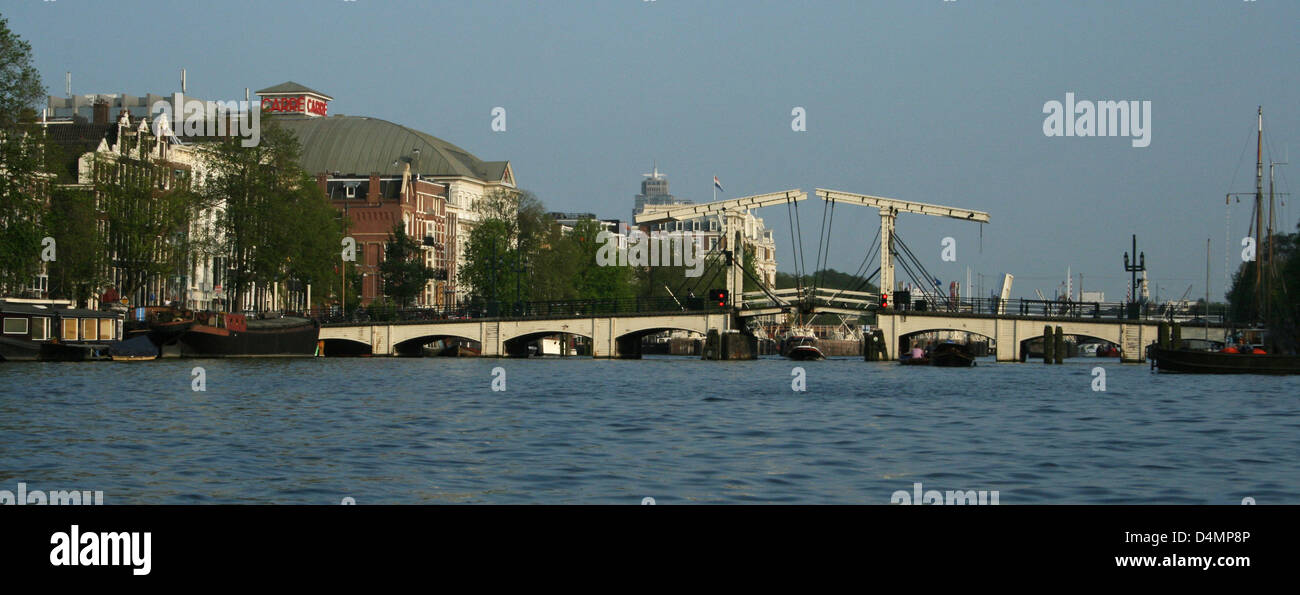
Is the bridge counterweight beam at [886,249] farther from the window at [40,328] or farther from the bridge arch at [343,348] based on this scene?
the window at [40,328]

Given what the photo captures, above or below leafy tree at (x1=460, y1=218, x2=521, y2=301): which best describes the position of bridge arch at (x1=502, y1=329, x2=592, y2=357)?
below

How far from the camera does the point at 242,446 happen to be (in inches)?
886

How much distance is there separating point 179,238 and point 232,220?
271cm

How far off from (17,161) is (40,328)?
36.0ft

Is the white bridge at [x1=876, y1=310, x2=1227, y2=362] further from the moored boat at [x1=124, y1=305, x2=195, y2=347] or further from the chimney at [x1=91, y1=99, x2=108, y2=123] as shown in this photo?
the chimney at [x1=91, y1=99, x2=108, y2=123]

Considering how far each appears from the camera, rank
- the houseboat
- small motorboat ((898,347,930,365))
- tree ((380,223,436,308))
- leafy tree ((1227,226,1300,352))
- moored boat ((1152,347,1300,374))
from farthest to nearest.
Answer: tree ((380,223,436,308)) < small motorboat ((898,347,930,365)) < leafy tree ((1227,226,1300,352)) < the houseboat < moored boat ((1152,347,1300,374))

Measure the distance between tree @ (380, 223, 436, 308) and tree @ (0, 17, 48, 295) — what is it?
5652cm

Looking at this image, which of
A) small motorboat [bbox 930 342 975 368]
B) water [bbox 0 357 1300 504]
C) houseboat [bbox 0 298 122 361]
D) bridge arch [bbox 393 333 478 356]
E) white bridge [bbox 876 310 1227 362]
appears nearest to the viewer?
water [bbox 0 357 1300 504]

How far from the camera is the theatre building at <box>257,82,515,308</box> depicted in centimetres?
12219

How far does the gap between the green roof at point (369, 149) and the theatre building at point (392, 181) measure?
0.28 ft

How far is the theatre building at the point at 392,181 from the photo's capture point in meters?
122

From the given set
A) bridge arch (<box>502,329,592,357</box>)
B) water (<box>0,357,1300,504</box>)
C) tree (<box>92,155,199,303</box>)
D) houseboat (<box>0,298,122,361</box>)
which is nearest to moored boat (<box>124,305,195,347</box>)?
houseboat (<box>0,298,122,361</box>)

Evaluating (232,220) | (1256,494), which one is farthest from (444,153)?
(1256,494)
